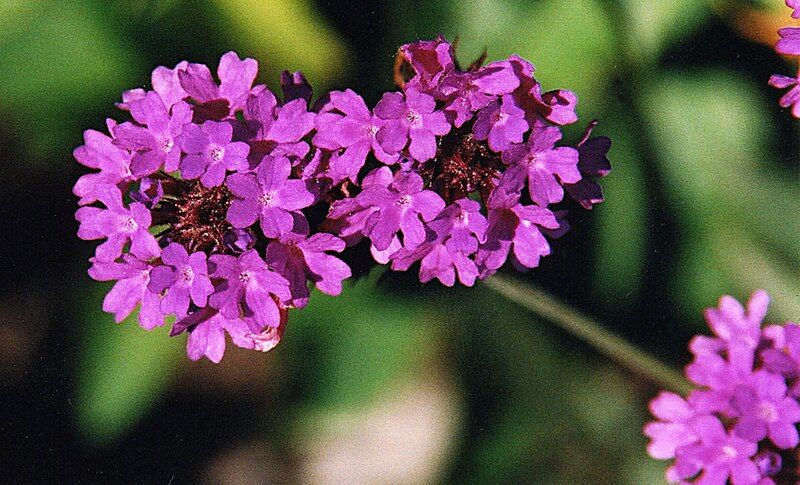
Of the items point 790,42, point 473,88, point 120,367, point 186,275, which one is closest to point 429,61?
point 473,88

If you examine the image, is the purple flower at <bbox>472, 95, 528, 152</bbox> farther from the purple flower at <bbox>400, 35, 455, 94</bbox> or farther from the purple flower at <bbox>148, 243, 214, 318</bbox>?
the purple flower at <bbox>148, 243, 214, 318</bbox>

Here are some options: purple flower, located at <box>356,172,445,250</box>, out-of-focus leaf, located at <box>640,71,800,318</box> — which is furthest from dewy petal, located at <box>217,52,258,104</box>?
out-of-focus leaf, located at <box>640,71,800,318</box>

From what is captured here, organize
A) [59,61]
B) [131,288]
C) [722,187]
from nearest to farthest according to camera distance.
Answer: [131,288] < [59,61] < [722,187]

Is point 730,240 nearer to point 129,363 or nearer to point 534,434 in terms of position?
point 534,434

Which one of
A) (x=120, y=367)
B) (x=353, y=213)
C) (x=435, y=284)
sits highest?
(x=353, y=213)

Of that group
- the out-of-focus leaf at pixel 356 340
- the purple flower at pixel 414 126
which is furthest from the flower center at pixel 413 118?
the out-of-focus leaf at pixel 356 340

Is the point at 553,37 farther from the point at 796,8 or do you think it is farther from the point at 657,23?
the point at 796,8

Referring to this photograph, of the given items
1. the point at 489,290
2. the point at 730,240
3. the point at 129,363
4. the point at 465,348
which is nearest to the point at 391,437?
the point at 465,348
